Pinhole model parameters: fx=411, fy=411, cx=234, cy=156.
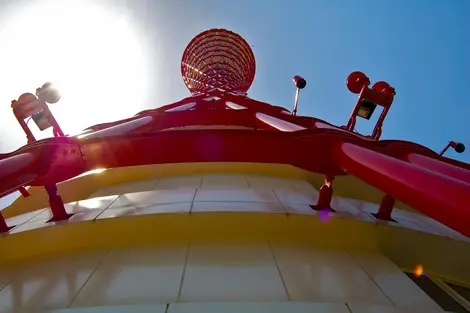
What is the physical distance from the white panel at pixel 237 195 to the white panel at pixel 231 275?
3.28 ft

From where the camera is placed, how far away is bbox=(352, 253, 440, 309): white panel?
150 inches

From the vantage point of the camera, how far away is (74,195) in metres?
8.38

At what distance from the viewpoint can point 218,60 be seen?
764 inches

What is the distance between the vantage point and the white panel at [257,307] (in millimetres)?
3314

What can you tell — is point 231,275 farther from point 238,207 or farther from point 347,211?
point 347,211

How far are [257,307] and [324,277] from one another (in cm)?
108

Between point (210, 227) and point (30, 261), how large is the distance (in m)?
2.16

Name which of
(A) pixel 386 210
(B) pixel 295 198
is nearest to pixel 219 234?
(B) pixel 295 198

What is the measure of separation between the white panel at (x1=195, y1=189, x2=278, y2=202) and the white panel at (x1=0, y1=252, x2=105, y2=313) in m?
1.63

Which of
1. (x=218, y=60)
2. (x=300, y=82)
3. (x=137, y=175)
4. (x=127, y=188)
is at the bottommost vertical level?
(x=127, y=188)

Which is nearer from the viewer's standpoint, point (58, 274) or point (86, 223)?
point (58, 274)

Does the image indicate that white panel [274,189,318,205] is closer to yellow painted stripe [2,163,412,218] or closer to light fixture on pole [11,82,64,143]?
yellow painted stripe [2,163,412,218]

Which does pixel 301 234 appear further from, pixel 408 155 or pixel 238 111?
pixel 238 111

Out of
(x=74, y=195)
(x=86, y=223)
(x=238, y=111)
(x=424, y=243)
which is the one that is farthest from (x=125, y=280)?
(x=238, y=111)
